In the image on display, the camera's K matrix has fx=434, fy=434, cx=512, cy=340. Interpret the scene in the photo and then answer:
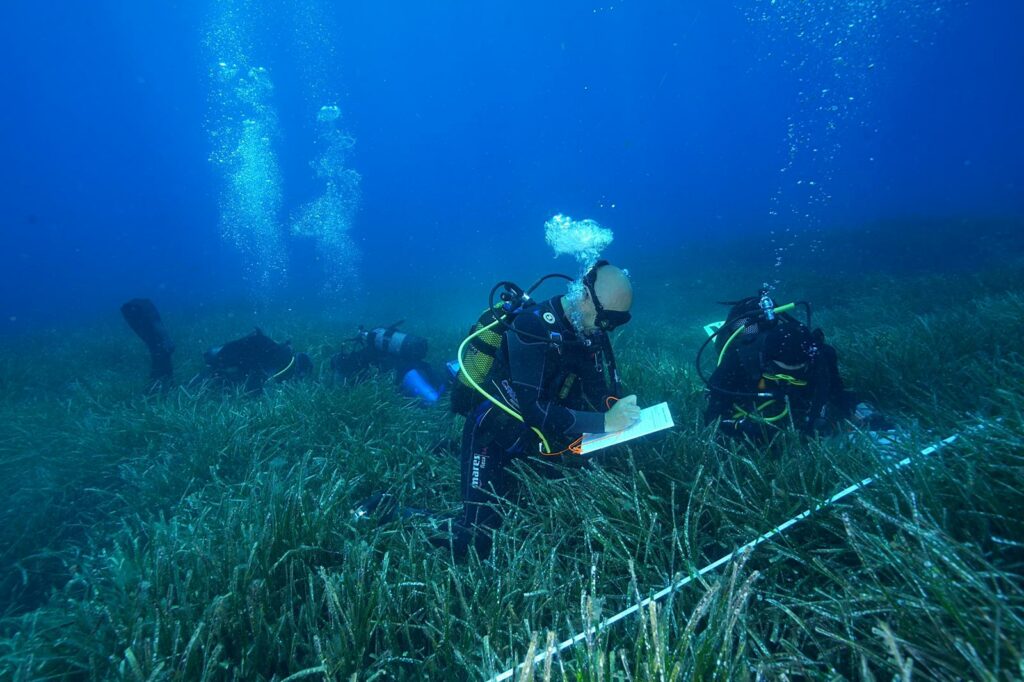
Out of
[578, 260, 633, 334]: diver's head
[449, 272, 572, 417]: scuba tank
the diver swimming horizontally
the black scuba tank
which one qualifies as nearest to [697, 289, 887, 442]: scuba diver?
[578, 260, 633, 334]: diver's head

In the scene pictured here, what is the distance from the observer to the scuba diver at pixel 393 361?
7.01 meters

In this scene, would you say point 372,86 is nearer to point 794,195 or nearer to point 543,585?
point 794,195

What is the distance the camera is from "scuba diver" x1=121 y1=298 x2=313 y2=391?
7465 mm

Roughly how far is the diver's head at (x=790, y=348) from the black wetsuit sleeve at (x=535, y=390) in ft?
5.12

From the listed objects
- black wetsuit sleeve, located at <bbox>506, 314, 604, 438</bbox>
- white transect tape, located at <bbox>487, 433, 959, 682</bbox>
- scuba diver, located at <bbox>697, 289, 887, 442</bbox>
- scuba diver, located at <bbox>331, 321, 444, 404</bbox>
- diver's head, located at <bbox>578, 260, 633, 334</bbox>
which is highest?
scuba diver, located at <bbox>331, 321, 444, 404</bbox>

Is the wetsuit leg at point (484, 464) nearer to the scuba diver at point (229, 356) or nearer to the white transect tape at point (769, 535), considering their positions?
the white transect tape at point (769, 535)

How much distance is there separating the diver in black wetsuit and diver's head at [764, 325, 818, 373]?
49.0 inches

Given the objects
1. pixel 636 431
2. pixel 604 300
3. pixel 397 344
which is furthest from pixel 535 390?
pixel 397 344

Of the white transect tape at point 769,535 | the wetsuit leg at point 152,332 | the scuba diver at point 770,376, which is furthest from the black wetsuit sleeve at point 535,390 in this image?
the wetsuit leg at point 152,332

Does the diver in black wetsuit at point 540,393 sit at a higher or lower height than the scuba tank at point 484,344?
lower

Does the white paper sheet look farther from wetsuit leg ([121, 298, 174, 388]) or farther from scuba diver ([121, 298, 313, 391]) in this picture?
wetsuit leg ([121, 298, 174, 388])

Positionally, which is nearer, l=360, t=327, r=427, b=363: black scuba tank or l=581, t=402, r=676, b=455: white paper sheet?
l=581, t=402, r=676, b=455: white paper sheet

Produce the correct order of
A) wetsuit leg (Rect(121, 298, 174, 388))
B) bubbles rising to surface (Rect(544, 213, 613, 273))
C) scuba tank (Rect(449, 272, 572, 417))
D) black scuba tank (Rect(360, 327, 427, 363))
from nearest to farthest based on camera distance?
scuba tank (Rect(449, 272, 572, 417)), bubbles rising to surface (Rect(544, 213, 613, 273)), black scuba tank (Rect(360, 327, 427, 363)), wetsuit leg (Rect(121, 298, 174, 388))

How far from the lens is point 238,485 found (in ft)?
13.0
